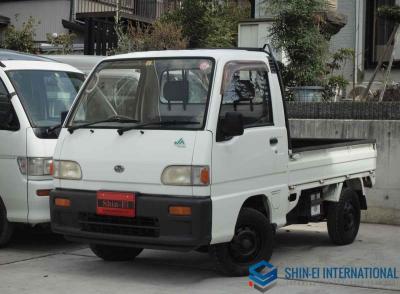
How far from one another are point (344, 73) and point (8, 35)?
9034 millimetres

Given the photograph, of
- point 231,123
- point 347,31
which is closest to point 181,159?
point 231,123

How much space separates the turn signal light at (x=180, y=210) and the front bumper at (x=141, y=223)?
0.03 m

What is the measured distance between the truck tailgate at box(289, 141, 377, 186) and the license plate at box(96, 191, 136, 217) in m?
1.83

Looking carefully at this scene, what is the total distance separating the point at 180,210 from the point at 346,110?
5075 millimetres

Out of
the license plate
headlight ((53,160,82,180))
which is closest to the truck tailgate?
the license plate

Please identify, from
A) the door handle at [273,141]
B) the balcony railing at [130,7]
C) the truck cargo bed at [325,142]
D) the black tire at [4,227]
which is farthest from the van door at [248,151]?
the balcony railing at [130,7]

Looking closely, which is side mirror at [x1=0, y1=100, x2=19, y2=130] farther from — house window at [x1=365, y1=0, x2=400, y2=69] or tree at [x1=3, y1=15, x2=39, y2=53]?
tree at [x1=3, y1=15, x2=39, y2=53]

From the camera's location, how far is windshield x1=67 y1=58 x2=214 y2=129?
244 inches

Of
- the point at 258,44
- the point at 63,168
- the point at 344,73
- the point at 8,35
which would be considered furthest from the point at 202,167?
the point at 8,35

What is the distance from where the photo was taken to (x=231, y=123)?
237 inches

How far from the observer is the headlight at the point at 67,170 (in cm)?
638

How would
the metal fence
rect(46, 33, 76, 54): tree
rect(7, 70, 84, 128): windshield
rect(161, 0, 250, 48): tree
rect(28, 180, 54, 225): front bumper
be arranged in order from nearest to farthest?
rect(28, 180, 54, 225): front bumper < rect(7, 70, 84, 128): windshield < the metal fence < rect(46, 33, 76, 54): tree < rect(161, 0, 250, 48): tree

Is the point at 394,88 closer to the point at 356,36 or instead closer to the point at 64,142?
the point at 356,36

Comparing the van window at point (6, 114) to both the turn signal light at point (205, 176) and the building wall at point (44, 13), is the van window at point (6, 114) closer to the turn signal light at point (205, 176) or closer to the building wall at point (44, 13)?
the turn signal light at point (205, 176)
